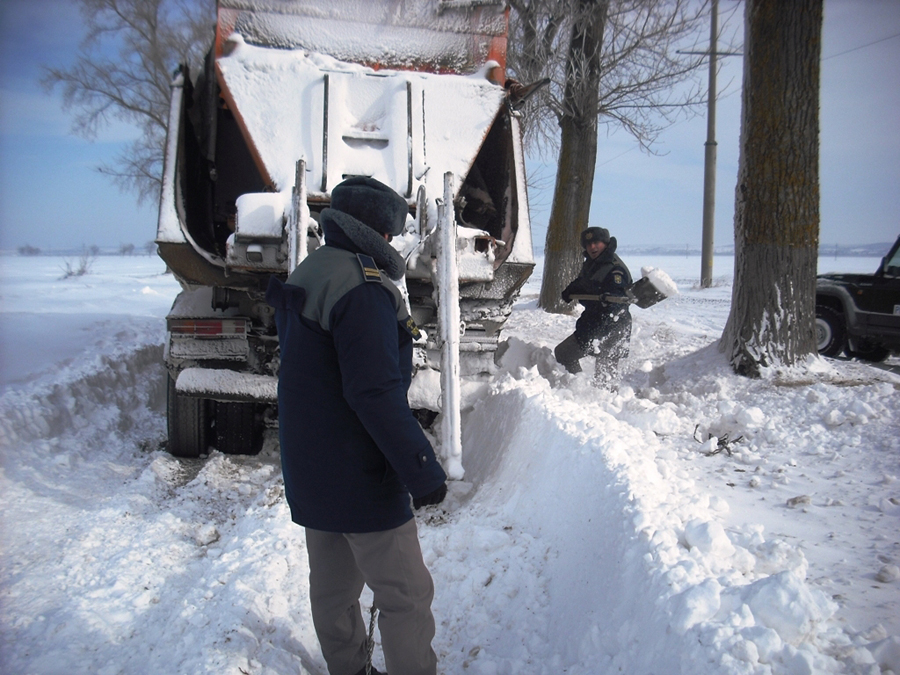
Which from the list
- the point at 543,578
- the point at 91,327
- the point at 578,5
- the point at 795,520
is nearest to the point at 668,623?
the point at 543,578

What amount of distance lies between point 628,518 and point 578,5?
9167mm

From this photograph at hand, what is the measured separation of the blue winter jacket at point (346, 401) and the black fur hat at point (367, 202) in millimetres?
101

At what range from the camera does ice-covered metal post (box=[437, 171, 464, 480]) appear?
321 centimetres

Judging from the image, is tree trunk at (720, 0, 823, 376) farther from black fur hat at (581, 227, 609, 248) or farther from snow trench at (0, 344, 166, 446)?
snow trench at (0, 344, 166, 446)

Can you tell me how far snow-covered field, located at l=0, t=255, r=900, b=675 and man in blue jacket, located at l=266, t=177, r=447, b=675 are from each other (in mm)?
679

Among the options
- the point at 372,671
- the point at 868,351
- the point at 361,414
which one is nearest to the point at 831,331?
the point at 868,351

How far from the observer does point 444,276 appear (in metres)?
3.30

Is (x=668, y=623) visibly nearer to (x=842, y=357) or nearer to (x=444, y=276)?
(x=444, y=276)

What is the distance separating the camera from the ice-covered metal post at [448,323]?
3.21 meters

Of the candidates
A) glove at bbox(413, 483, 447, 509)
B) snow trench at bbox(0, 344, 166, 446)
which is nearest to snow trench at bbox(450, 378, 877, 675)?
glove at bbox(413, 483, 447, 509)

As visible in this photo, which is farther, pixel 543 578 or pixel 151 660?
pixel 543 578

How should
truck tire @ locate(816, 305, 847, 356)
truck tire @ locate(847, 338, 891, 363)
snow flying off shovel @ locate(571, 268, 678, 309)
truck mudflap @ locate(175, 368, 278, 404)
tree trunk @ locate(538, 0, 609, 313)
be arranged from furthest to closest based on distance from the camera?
tree trunk @ locate(538, 0, 609, 313) → truck tire @ locate(847, 338, 891, 363) → truck tire @ locate(816, 305, 847, 356) → snow flying off shovel @ locate(571, 268, 678, 309) → truck mudflap @ locate(175, 368, 278, 404)

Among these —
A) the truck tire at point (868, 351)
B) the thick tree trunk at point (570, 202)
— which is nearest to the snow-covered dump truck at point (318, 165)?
the thick tree trunk at point (570, 202)

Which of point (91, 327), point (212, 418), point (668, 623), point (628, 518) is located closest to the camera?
point (668, 623)
